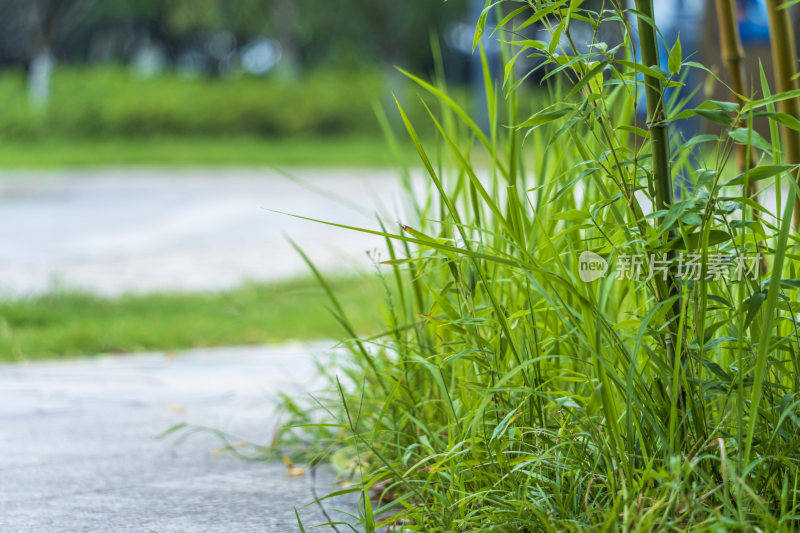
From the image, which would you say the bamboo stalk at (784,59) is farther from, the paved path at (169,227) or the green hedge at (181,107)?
the green hedge at (181,107)

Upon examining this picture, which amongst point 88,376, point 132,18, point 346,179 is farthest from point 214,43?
point 88,376

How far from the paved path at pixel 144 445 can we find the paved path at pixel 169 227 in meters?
0.59

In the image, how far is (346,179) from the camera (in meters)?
13.1

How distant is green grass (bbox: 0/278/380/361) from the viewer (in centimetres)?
370

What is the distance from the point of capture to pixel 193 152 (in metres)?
16.1

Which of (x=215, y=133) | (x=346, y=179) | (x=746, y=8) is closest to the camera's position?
(x=746, y=8)

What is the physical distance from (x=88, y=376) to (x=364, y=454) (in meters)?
1.50

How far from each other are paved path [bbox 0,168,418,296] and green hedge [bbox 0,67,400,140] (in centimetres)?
441

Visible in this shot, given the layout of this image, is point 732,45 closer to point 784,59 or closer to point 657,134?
point 784,59

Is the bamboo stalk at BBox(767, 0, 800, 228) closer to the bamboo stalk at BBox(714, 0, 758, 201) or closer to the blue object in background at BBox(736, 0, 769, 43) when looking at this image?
the bamboo stalk at BBox(714, 0, 758, 201)

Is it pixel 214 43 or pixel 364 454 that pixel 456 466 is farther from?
pixel 214 43

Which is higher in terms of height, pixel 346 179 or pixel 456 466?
pixel 346 179

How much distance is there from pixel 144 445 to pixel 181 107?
17.0m

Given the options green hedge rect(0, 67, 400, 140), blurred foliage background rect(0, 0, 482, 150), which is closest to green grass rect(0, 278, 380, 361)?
green hedge rect(0, 67, 400, 140)
